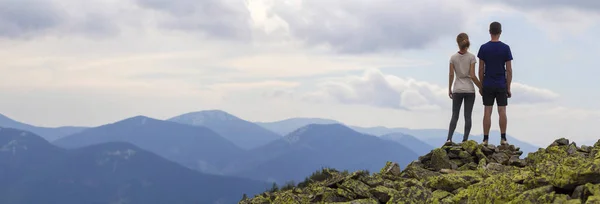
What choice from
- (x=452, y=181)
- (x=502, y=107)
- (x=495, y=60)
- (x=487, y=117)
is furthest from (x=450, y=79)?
(x=452, y=181)

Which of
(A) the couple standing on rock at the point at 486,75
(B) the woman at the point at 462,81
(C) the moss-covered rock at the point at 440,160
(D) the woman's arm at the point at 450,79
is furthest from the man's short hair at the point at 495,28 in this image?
(C) the moss-covered rock at the point at 440,160

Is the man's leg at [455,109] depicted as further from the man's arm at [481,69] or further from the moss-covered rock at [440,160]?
the moss-covered rock at [440,160]

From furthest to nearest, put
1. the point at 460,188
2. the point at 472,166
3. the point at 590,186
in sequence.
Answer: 1. the point at 472,166
2. the point at 460,188
3. the point at 590,186

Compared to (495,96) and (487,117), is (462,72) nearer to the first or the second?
(495,96)

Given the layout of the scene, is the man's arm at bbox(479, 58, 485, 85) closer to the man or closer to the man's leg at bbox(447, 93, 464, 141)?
the man

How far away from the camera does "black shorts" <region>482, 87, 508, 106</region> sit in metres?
19.2

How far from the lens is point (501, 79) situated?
62.9 ft

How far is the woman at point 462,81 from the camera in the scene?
63.4ft

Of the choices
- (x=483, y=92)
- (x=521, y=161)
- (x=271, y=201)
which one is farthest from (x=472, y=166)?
(x=271, y=201)

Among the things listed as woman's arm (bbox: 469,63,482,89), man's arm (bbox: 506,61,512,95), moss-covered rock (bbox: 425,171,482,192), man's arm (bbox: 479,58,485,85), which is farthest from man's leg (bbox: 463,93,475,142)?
moss-covered rock (bbox: 425,171,482,192)

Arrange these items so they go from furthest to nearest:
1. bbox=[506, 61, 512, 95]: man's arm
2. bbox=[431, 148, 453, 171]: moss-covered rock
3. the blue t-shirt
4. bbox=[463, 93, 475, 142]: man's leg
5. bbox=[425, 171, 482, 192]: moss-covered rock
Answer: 1. bbox=[463, 93, 475, 142]: man's leg
2. bbox=[506, 61, 512, 95]: man's arm
3. the blue t-shirt
4. bbox=[431, 148, 453, 171]: moss-covered rock
5. bbox=[425, 171, 482, 192]: moss-covered rock

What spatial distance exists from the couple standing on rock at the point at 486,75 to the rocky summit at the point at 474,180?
1382mm

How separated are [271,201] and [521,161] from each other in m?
7.50

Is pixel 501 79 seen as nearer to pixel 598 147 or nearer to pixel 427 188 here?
pixel 598 147
